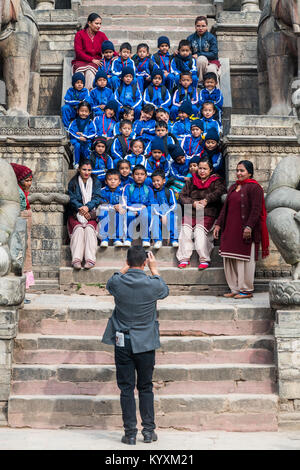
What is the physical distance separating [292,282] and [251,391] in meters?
1.06

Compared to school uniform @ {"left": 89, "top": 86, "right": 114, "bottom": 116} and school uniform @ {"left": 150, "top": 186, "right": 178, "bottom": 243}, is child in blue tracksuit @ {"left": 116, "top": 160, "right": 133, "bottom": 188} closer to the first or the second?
school uniform @ {"left": 150, "top": 186, "right": 178, "bottom": 243}

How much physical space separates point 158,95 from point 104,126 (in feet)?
3.68

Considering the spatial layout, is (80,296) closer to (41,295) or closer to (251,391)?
(41,295)

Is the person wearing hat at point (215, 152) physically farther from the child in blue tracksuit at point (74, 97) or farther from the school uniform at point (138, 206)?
the child in blue tracksuit at point (74, 97)

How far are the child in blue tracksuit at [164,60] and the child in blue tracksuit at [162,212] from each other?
2381mm

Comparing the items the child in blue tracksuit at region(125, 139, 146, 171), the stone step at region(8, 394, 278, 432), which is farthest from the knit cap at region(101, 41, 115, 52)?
the stone step at region(8, 394, 278, 432)

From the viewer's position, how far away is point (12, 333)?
Answer: 694cm

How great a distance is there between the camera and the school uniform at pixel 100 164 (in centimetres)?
1017

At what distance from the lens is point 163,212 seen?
964cm

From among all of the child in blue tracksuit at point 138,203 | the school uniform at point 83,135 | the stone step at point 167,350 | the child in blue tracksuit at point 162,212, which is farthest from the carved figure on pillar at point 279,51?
the stone step at point 167,350

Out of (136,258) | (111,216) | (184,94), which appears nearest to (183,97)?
(184,94)
